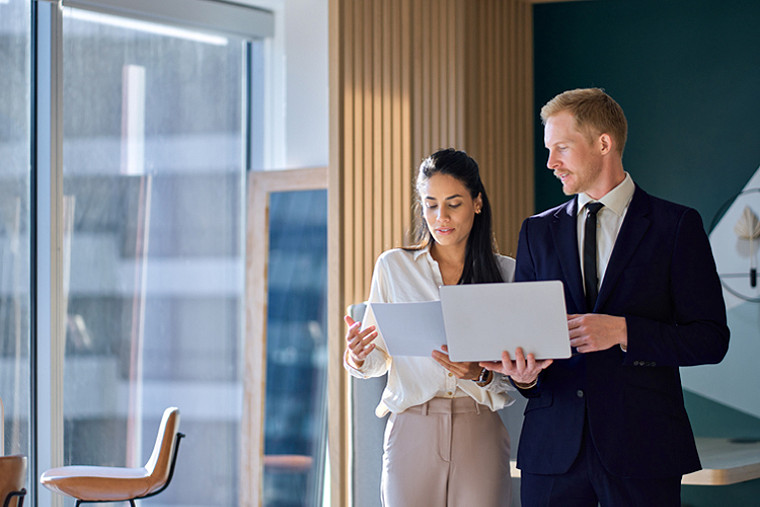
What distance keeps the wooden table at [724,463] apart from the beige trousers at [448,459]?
0.31 metres

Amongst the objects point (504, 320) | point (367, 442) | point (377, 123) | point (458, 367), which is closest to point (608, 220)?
point (504, 320)

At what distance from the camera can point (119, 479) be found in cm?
409

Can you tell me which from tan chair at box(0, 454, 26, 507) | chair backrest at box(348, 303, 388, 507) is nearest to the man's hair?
chair backrest at box(348, 303, 388, 507)

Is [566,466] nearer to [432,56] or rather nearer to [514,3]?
[432,56]

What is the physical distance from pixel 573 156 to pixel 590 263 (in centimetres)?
28

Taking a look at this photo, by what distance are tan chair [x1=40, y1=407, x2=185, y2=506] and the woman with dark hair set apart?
1.78 metres

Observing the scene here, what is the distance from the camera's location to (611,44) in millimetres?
4941

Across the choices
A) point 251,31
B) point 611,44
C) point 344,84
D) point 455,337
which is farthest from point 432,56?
point 455,337

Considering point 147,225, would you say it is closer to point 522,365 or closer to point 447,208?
point 447,208

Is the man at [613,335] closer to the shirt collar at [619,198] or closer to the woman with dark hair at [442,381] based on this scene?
the shirt collar at [619,198]

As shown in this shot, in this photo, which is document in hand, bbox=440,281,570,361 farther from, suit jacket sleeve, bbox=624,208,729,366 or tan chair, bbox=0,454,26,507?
tan chair, bbox=0,454,26,507

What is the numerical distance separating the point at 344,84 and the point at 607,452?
2.54 m

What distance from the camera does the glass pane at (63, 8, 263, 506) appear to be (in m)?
4.85

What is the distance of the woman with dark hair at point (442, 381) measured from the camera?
8.38 feet
